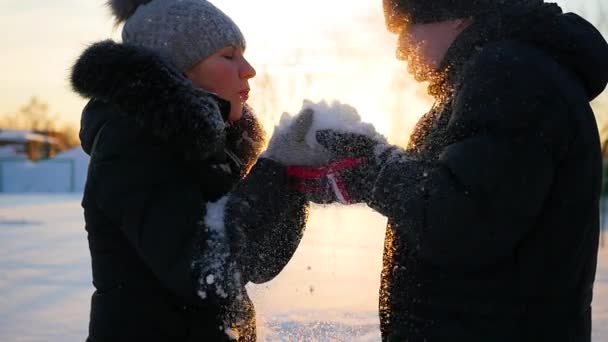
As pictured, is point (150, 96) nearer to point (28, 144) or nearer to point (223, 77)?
point (223, 77)

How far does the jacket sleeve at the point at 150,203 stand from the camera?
68.3 inches

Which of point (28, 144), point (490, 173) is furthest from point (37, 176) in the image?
point (490, 173)

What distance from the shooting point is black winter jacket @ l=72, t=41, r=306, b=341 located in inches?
68.9

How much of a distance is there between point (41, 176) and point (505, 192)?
1284 inches

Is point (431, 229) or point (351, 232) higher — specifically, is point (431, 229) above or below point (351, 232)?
above

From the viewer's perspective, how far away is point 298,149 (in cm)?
204

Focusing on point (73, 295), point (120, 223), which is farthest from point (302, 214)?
point (73, 295)

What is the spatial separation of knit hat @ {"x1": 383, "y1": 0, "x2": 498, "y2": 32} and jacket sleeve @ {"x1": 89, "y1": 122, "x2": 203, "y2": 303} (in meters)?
0.74

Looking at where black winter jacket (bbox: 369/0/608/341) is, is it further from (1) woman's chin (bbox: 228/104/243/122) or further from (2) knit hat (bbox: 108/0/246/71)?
(2) knit hat (bbox: 108/0/246/71)

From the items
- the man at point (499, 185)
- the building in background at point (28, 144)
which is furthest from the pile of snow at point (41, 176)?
the man at point (499, 185)

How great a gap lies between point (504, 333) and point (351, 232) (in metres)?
8.06

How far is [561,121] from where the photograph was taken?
164 cm

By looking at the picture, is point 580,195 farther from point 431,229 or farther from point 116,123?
A: point 116,123

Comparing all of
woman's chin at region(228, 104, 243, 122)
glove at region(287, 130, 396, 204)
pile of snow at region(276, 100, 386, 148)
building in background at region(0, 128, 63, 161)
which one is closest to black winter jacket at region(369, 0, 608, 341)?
glove at region(287, 130, 396, 204)
